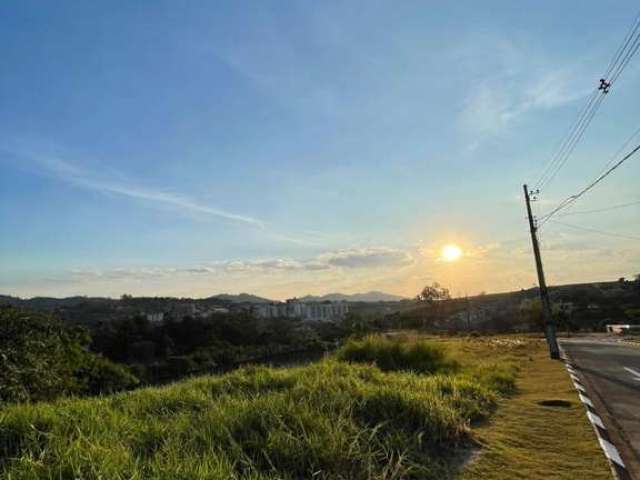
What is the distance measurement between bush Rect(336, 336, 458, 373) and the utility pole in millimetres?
5505

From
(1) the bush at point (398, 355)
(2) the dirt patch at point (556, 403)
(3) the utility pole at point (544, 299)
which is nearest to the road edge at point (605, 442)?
(2) the dirt patch at point (556, 403)

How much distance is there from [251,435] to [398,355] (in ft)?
29.3

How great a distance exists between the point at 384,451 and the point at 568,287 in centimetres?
8807

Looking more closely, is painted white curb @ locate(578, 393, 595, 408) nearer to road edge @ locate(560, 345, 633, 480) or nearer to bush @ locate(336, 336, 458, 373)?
road edge @ locate(560, 345, 633, 480)

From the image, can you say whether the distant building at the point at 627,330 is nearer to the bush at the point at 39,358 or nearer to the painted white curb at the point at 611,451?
the painted white curb at the point at 611,451

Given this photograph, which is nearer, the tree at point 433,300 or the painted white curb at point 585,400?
the painted white curb at point 585,400

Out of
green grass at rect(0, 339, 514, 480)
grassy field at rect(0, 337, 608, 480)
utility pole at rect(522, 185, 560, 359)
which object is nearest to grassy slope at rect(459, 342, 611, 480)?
grassy field at rect(0, 337, 608, 480)

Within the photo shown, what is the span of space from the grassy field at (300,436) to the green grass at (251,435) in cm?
1

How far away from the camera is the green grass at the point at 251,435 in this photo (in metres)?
3.78

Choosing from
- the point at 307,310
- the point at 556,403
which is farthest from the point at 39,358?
the point at 307,310

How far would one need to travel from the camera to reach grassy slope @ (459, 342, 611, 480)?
464 cm

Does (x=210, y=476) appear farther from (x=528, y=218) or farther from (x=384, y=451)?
(x=528, y=218)

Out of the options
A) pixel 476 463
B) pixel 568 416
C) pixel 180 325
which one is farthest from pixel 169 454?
pixel 180 325

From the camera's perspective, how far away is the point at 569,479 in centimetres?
443
